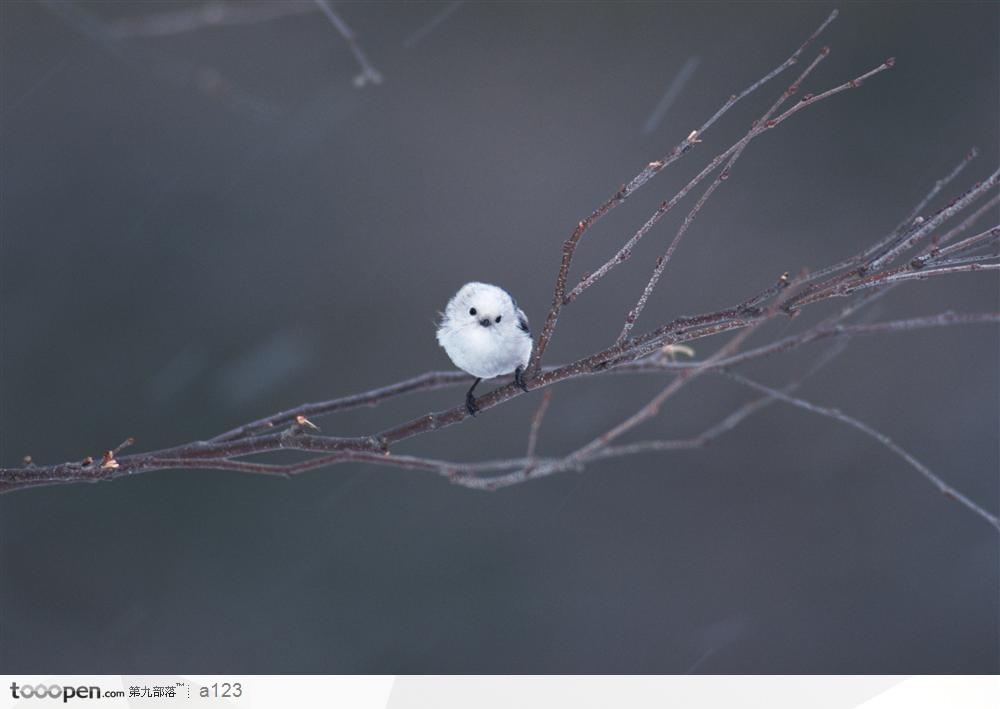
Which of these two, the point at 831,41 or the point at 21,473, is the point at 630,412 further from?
the point at 21,473

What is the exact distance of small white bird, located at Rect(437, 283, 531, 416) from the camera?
116 cm

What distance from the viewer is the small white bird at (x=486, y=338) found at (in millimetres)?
1159

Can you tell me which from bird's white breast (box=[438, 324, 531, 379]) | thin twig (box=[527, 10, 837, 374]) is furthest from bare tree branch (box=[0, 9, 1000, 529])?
bird's white breast (box=[438, 324, 531, 379])

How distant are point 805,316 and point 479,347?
1375 mm
